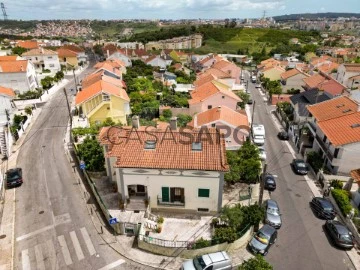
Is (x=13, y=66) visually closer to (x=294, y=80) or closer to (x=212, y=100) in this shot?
(x=212, y=100)

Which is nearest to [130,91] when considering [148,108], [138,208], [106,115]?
[148,108]

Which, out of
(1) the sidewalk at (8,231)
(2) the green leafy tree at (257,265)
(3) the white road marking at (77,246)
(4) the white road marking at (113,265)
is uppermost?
(2) the green leafy tree at (257,265)

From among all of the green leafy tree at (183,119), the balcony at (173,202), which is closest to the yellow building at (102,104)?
the green leafy tree at (183,119)

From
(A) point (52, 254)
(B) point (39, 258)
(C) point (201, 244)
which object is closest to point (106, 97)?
(A) point (52, 254)

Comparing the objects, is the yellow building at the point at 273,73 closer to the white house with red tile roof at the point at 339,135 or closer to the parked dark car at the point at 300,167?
the white house with red tile roof at the point at 339,135

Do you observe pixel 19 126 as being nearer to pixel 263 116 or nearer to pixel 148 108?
pixel 148 108

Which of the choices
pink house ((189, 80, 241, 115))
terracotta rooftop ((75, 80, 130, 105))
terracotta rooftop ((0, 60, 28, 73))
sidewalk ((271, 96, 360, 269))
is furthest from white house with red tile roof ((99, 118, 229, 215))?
terracotta rooftop ((0, 60, 28, 73))

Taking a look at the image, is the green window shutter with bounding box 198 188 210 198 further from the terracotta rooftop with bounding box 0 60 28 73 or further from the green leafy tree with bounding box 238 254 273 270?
the terracotta rooftop with bounding box 0 60 28 73
